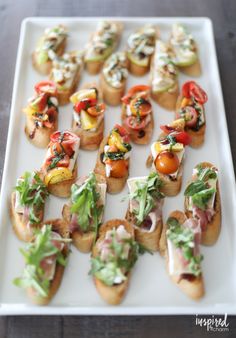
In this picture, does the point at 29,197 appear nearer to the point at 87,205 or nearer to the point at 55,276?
the point at 87,205

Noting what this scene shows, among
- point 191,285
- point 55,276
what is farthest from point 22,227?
point 191,285

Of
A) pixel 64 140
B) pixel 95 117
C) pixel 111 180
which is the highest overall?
pixel 95 117

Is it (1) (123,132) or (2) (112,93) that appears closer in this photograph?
(1) (123,132)

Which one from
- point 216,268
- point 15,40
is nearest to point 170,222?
point 216,268

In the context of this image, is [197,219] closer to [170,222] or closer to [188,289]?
[170,222]

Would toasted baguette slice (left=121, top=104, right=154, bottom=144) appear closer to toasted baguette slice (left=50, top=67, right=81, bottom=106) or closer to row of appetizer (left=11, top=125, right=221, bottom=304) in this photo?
row of appetizer (left=11, top=125, right=221, bottom=304)
